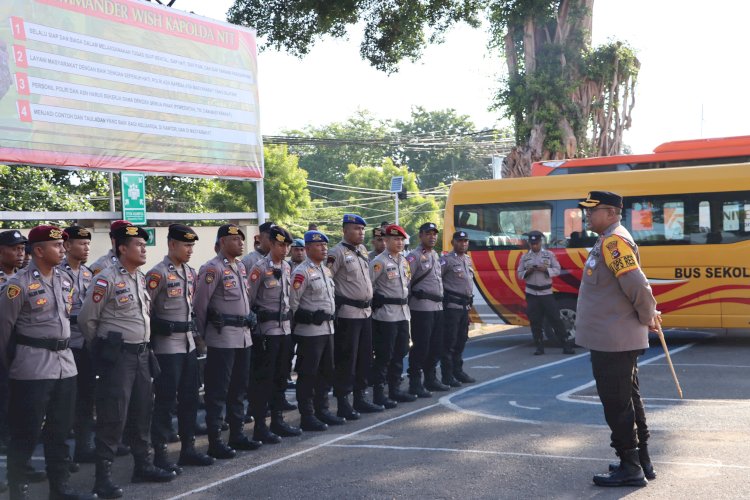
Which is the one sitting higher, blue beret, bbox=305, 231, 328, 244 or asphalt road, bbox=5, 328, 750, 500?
blue beret, bbox=305, 231, 328, 244

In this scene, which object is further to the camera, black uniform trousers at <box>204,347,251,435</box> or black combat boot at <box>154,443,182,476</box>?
black uniform trousers at <box>204,347,251,435</box>

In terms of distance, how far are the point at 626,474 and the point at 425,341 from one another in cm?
424

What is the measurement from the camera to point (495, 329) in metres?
18.2

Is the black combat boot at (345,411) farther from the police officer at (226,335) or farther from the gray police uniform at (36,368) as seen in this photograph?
the gray police uniform at (36,368)

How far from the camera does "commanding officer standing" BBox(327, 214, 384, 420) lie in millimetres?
8828

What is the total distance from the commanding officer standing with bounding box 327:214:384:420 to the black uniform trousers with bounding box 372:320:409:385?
0.94 feet

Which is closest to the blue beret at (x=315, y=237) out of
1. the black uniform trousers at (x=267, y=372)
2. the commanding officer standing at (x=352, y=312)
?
the commanding officer standing at (x=352, y=312)

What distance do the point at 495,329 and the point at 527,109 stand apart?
5547mm

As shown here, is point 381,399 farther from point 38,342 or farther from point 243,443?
point 38,342

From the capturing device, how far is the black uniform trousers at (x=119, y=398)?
20.3ft

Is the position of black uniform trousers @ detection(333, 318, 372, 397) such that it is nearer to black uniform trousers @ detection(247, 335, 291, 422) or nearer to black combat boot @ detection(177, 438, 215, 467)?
black uniform trousers @ detection(247, 335, 291, 422)

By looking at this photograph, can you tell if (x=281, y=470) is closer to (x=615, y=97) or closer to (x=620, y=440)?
(x=620, y=440)

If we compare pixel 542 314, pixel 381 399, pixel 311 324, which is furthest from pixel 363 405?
pixel 542 314

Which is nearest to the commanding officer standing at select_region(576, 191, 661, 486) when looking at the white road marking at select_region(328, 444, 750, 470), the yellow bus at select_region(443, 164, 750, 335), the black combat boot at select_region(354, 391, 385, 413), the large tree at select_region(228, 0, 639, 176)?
the white road marking at select_region(328, 444, 750, 470)
